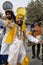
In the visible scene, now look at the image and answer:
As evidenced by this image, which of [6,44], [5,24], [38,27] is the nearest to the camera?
[5,24]

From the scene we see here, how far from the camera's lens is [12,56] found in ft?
20.8

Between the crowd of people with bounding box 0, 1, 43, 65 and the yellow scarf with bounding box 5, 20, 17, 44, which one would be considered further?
the yellow scarf with bounding box 5, 20, 17, 44

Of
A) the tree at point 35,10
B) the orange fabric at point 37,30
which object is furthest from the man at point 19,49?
the tree at point 35,10

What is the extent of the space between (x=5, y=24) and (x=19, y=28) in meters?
0.45

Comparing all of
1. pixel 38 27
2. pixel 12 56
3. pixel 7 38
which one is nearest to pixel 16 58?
pixel 12 56

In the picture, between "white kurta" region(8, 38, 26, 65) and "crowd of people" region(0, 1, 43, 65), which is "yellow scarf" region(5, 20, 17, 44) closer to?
"crowd of people" region(0, 1, 43, 65)

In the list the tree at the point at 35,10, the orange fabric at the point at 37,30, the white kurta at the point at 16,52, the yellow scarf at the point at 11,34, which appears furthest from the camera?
the tree at the point at 35,10

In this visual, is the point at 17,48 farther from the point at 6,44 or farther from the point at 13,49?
the point at 6,44

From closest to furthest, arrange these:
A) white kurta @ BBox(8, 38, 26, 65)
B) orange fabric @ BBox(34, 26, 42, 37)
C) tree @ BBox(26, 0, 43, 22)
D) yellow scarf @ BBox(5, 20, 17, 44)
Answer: white kurta @ BBox(8, 38, 26, 65)
yellow scarf @ BBox(5, 20, 17, 44)
orange fabric @ BBox(34, 26, 42, 37)
tree @ BBox(26, 0, 43, 22)

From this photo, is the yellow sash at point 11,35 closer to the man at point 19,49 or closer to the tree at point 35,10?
the man at point 19,49

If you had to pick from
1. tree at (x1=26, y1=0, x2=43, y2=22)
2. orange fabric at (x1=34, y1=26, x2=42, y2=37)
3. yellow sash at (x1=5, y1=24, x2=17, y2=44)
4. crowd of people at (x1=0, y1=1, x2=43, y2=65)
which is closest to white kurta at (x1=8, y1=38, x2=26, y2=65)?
crowd of people at (x1=0, y1=1, x2=43, y2=65)

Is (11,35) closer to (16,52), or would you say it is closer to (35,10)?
(16,52)

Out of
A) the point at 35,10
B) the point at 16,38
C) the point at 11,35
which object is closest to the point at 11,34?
the point at 11,35

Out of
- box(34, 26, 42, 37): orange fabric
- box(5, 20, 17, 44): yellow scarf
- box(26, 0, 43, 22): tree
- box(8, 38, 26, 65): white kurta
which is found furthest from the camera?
box(26, 0, 43, 22): tree
